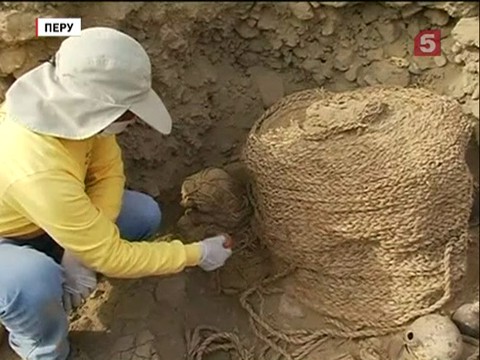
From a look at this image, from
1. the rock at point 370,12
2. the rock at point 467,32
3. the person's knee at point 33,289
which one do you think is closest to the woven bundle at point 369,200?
the rock at point 467,32

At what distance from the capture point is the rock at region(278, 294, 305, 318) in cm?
243

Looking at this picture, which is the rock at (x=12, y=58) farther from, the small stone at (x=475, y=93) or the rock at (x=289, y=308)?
the small stone at (x=475, y=93)

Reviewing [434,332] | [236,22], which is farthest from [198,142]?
[434,332]

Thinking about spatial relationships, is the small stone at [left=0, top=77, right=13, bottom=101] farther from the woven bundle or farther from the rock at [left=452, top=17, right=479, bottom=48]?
the rock at [left=452, top=17, right=479, bottom=48]

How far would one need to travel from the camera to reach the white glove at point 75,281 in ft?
6.75

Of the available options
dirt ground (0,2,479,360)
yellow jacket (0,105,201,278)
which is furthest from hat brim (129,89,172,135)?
dirt ground (0,2,479,360)

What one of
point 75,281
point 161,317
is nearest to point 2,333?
point 75,281

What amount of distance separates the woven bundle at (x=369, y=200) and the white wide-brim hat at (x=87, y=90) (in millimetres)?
531

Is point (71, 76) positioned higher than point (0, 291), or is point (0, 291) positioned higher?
point (71, 76)

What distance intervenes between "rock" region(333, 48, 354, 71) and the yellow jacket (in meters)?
0.87

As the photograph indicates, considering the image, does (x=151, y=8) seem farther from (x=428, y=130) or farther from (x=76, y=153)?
(x=428, y=130)

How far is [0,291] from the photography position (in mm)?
1952

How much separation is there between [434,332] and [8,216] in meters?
1.05

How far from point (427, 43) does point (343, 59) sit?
0.83 ft
